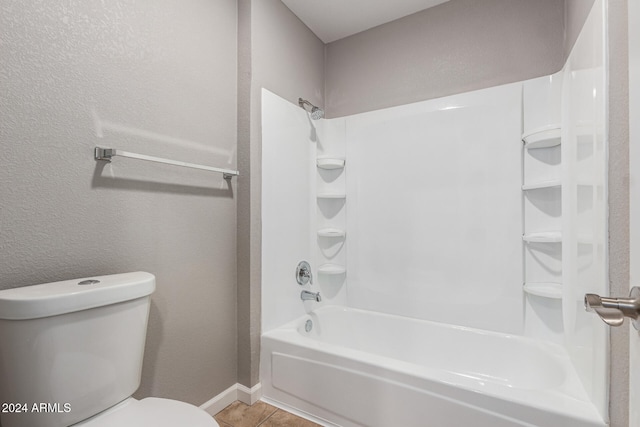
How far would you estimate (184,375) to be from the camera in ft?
4.96

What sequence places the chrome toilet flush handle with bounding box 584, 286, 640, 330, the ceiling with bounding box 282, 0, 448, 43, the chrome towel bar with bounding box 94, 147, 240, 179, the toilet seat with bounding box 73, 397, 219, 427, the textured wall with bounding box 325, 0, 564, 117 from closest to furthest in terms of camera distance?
the chrome toilet flush handle with bounding box 584, 286, 640, 330, the toilet seat with bounding box 73, 397, 219, 427, the chrome towel bar with bounding box 94, 147, 240, 179, the textured wall with bounding box 325, 0, 564, 117, the ceiling with bounding box 282, 0, 448, 43

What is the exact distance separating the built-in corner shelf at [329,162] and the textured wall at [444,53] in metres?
0.41

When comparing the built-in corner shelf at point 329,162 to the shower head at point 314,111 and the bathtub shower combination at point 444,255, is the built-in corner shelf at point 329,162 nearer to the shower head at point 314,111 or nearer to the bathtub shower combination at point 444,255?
the bathtub shower combination at point 444,255

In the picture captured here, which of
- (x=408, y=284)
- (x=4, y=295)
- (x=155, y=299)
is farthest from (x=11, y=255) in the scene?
(x=408, y=284)

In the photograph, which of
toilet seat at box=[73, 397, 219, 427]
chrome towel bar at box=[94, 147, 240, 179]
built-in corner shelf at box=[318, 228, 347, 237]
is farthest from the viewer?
built-in corner shelf at box=[318, 228, 347, 237]

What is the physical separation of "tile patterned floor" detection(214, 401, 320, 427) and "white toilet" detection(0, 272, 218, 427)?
67 cm

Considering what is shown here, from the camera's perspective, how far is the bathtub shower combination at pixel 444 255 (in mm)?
1224

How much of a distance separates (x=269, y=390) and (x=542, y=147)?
2075 mm

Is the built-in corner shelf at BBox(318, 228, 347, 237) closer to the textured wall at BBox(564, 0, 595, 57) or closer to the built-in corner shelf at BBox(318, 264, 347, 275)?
the built-in corner shelf at BBox(318, 264, 347, 275)

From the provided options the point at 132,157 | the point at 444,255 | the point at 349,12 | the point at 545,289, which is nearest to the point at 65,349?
the point at 132,157

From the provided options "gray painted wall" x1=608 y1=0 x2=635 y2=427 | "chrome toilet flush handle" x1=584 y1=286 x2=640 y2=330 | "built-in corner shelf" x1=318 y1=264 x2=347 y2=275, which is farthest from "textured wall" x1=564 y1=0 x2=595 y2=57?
"built-in corner shelf" x1=318 y1=264 x2=347 y2=275

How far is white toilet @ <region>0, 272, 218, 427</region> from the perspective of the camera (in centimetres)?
87

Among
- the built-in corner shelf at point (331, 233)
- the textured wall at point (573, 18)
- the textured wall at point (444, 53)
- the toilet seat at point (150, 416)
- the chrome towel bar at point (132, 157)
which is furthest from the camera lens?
the built-in corner shelf at point (331, 233)

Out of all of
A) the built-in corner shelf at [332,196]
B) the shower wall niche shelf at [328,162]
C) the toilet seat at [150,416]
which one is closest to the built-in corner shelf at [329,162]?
the shower wall niche shelf at [328,162]
